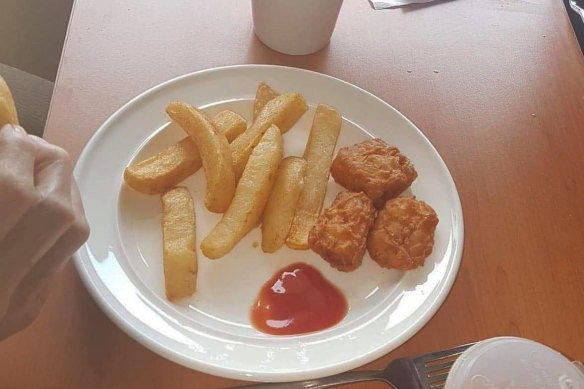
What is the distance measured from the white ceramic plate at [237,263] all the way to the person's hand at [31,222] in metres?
0.17

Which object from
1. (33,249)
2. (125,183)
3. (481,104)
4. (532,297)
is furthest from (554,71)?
(33,249)

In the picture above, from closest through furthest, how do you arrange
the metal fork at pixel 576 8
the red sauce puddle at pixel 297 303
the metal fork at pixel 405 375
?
1. the metal fork at pixel 405 375
2. the red sauce puddle at pixel 297 303
3. the metal fork at pixel 576 8

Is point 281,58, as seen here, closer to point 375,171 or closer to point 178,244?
point 375,171

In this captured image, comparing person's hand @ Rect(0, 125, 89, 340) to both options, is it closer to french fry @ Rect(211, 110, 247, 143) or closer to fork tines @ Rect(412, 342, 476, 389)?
french fry @ Rect(211, 110, 247, 143)

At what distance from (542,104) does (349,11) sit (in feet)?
2.31

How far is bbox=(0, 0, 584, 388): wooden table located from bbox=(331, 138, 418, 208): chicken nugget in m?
0.23

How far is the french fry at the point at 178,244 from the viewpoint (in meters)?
1.19

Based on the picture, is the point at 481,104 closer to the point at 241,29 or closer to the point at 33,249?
the point at 241,29

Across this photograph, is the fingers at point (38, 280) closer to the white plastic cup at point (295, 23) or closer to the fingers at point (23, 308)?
the fingers at point (23, 308)

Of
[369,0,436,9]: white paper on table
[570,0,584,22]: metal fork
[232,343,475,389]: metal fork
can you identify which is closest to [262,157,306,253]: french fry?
[232,343,475,389]: metal fork

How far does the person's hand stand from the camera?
86 cm

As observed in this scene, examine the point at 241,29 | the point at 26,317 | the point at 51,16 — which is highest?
the point at 241,29

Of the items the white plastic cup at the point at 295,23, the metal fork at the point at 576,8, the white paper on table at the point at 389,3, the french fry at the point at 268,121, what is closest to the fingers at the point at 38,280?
the french fry at the point at 268,121

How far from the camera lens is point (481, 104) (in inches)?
69.7
